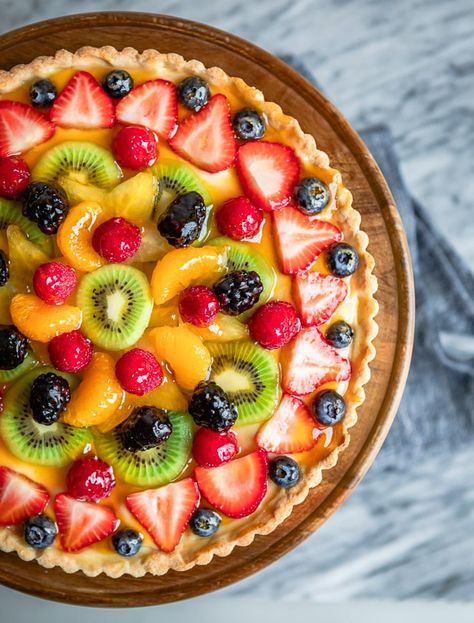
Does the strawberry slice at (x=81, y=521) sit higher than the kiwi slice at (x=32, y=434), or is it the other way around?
the kiwi slice at (x=32, y=434)

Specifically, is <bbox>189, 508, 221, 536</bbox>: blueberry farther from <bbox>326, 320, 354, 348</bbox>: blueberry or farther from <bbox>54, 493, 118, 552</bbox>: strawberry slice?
<bbox>326, 320, 354, 348</bbox>: blueberry

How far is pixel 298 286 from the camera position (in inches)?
114

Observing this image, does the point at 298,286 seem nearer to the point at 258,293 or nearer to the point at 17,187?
the point at 258,293

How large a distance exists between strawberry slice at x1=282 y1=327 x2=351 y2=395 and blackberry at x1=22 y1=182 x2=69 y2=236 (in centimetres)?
85

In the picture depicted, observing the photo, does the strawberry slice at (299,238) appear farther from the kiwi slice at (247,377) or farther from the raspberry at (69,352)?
the raspberry at (69,352)

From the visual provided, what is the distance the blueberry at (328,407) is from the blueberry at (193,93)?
1.04m

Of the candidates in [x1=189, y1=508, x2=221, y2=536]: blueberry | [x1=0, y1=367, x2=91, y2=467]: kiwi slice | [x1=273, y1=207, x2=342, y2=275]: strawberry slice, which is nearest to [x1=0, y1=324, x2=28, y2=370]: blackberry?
[x1=0, y1=367, x2=91, y2=467]: kiwi slice

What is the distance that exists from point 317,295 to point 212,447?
601 millimetres

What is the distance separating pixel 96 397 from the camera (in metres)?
2.71

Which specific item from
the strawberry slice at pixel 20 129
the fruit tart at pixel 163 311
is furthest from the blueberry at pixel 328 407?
the strawberry slice at pixel 20 129

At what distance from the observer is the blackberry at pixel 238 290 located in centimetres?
271

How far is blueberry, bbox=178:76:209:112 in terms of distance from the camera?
2932 mm

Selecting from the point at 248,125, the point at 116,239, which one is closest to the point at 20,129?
the point at 116,239

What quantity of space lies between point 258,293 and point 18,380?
0.82m
